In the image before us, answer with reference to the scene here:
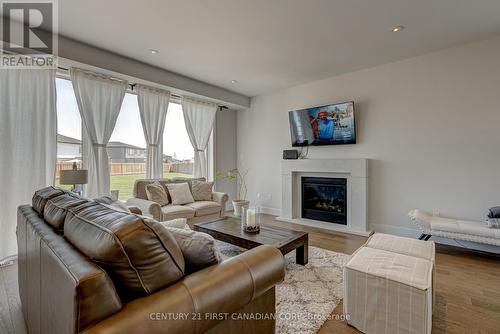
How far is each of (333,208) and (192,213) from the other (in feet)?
8.54

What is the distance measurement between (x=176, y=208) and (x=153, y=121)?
1.73 metres

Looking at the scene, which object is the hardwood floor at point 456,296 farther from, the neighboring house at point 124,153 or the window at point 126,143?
the neighboring house at point 124,153

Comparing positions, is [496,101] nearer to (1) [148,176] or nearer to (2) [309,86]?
(2) [309,86]

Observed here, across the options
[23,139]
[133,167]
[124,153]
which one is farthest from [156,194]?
[23,139]

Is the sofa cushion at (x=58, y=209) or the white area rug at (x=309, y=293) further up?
the sofa cushion at (x=58, y=209)

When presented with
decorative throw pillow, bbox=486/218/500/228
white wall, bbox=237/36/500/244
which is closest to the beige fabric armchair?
white wall, bbox=237/36/500/244

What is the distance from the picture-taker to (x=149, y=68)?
389 centimetres

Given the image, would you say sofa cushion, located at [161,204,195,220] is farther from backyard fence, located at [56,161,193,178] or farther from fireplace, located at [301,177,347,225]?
fireplace, located at [301,177,347,225]

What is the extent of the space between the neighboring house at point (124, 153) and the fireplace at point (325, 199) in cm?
317

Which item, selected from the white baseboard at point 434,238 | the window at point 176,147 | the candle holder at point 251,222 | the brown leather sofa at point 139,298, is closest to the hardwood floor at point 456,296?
the white baseboard at point 434,238

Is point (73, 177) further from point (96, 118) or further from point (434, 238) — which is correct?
point (434, 238)

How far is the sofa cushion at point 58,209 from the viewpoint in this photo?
4.17 ft

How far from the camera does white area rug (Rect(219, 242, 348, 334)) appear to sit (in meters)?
1.76

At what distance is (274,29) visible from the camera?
287cm
